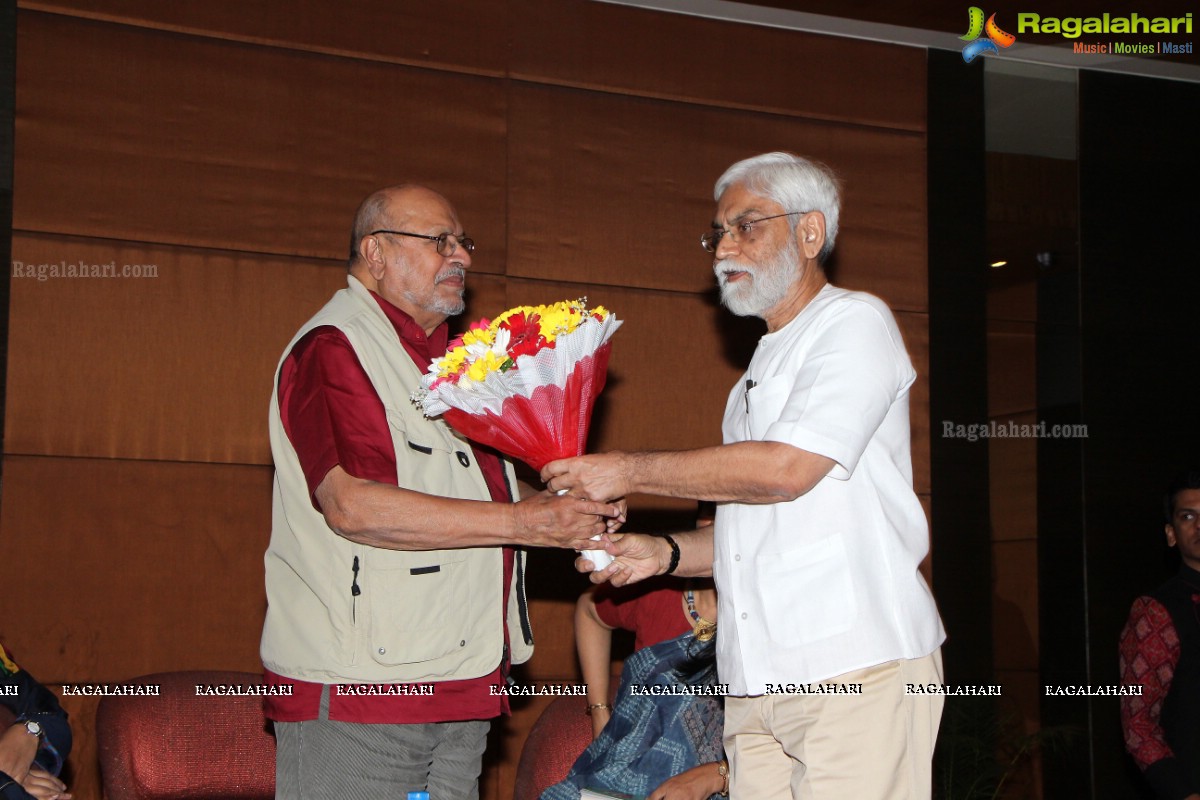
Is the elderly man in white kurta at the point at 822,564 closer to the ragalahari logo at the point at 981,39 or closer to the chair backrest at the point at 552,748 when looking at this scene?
the chair backrest at the point at 552,748

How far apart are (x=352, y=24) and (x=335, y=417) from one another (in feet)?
9.07

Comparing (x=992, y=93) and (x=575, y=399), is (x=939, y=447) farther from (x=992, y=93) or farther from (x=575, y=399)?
(x=575, y=399)

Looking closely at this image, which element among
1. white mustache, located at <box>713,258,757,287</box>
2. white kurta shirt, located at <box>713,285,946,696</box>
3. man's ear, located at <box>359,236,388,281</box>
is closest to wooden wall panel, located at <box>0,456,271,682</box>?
man's ear, located at <box>359,236,388,281</box>

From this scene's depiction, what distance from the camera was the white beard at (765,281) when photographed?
2736 mm

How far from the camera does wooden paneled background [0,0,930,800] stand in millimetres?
4344

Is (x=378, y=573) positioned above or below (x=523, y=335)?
below

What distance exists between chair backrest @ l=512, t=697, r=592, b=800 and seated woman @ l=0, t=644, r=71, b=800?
4.09ft

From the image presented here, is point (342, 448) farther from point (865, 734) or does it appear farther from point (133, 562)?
point (133, 562)

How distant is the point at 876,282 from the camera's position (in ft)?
17.9

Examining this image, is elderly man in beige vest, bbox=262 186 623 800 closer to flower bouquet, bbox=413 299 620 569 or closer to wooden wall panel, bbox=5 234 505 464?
flower bouquet, bbox=413 299 620 569

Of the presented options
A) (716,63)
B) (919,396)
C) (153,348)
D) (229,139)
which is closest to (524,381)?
(153,348)

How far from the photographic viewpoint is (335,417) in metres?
2.57

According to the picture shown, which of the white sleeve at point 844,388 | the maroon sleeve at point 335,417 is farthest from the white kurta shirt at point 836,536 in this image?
the maroon sleeve at point 335,417

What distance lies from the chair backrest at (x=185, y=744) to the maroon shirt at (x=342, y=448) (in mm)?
1193
